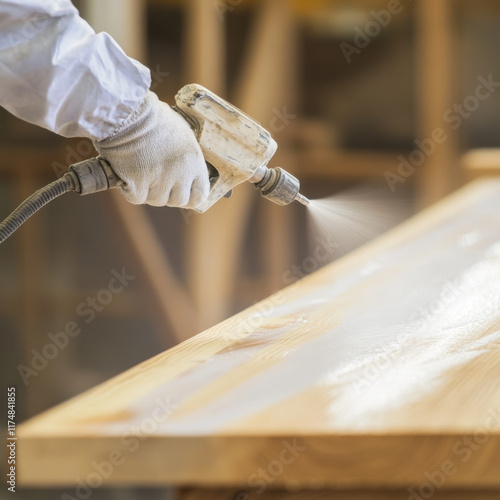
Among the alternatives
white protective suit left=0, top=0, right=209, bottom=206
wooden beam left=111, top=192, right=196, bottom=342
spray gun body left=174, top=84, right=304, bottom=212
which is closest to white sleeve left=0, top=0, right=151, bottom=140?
white protective suit left=0, top=0, right=209, bottom=206

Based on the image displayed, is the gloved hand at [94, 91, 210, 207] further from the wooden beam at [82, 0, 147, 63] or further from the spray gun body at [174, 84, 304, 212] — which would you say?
the wooden beam at [82, 0, 147, 63]

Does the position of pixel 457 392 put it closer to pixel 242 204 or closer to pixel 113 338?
pixel 242 204

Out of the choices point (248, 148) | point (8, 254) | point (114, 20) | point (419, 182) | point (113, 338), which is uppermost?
point (248, 148)

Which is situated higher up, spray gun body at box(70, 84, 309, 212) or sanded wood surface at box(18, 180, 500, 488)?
spray gun body at box(70, 84, 309, 212)

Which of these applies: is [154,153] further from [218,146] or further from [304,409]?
[304,409]

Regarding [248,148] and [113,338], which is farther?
[113,338]

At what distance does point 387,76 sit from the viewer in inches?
176

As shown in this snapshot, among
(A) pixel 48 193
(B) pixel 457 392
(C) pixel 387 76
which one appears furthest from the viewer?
(C) pixel 387 76

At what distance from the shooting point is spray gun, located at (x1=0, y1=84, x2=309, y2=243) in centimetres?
107

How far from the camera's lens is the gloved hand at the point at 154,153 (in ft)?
3.56

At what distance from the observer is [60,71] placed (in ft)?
3.12

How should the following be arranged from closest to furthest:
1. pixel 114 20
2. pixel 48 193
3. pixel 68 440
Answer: pixel 68 440 → pixel 48 193 → pixel 114 20

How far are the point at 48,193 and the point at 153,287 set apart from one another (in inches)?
84.7

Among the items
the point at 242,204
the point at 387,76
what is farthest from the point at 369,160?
the point at 242,204
